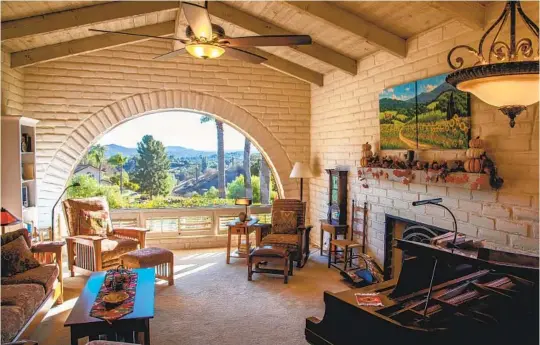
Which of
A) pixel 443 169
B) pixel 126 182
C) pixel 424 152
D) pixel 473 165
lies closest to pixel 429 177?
pixel 443 169

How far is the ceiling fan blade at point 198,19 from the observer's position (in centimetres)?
281

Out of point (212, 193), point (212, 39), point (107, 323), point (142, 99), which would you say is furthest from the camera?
point (212, 193)

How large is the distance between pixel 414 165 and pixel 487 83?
236cm

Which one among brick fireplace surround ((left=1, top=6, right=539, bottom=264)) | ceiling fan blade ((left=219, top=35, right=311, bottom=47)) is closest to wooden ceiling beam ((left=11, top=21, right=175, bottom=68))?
brick fireplace surround ((left=1, top=6, right=539, bottom=264))

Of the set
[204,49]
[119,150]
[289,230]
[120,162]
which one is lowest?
[289,230]

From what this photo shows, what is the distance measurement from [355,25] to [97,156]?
4695mm

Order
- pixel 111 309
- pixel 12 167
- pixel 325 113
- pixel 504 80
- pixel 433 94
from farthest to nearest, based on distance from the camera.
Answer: pixel 325 113 → pixel 12 167 → pixel 433 94 → pixel 111 309 → pixel 504 80

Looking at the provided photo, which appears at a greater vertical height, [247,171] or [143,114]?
[143,114]

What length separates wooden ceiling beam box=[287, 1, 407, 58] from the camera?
13.0ft

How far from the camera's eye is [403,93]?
14.2 feet

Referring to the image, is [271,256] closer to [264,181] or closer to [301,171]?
[301,171]

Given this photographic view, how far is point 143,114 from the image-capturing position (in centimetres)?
610

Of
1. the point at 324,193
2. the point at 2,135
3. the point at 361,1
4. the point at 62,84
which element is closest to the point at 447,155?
the point at 361,1

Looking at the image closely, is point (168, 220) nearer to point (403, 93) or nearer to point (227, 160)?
point (227, 160)
